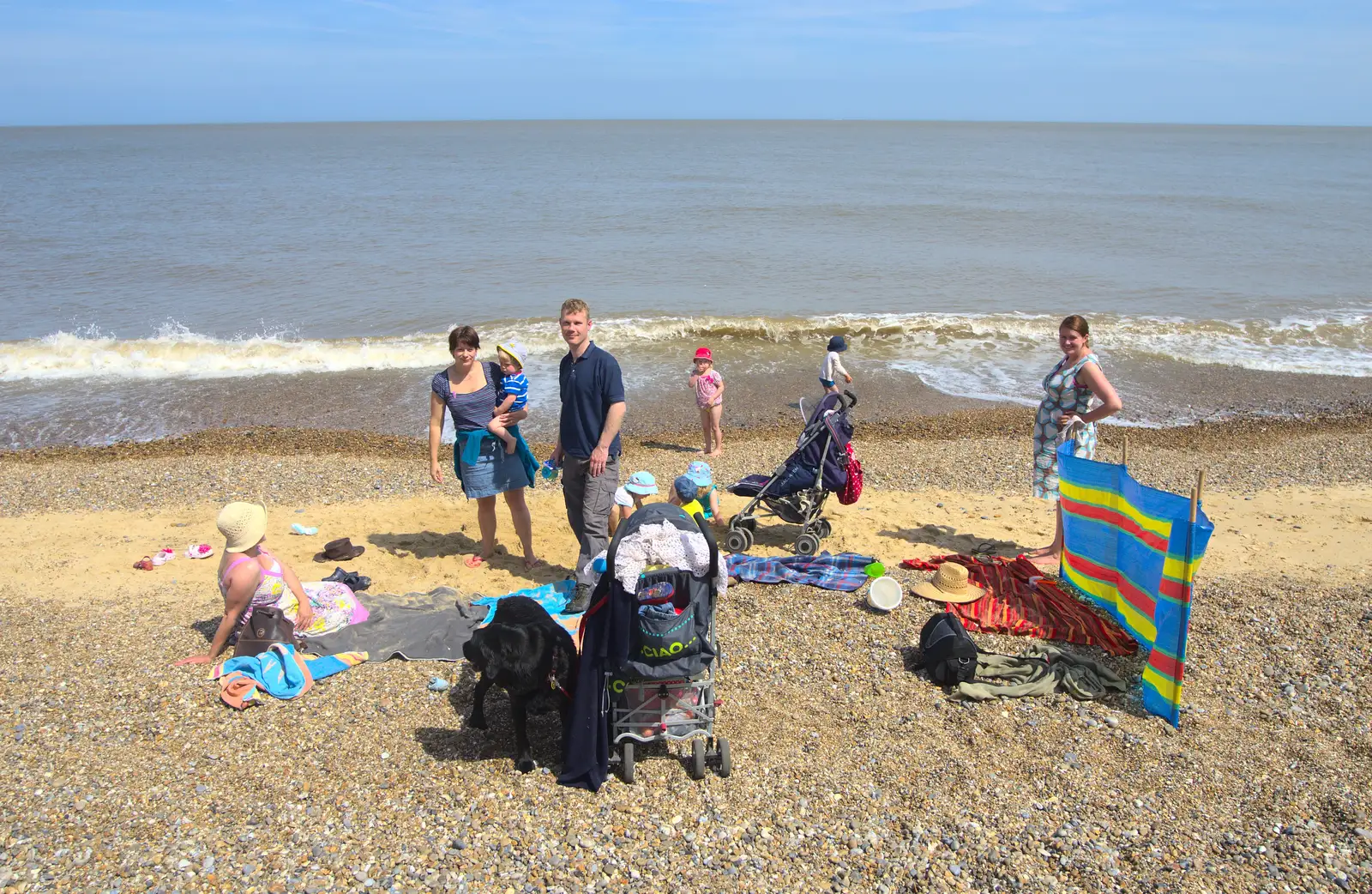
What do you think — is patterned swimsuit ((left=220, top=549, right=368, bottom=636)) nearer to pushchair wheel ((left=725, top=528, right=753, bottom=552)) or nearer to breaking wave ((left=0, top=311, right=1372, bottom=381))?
pushchair wheel ((left=725, top=528, right=753, bottom=552))

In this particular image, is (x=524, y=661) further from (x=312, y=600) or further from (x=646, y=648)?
(x=312, y=600)

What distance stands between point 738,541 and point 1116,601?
2833 mm

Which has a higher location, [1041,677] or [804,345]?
[804,345]

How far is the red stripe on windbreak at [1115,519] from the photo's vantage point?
205 inches

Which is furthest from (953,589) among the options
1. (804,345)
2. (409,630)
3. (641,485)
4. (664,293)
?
(664,293)

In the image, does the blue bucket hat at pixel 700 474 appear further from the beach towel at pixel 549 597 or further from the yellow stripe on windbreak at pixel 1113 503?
the yellow stripe on windbreak at pixel 1113 503

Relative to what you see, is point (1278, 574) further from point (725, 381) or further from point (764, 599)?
point (725, 381)

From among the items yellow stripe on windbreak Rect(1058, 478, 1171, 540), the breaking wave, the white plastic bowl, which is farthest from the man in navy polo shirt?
the breaking wave

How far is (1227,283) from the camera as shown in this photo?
79.5 feet

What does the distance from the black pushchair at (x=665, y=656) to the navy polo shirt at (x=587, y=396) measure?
1.49 metres

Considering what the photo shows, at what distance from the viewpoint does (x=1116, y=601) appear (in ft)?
18.9

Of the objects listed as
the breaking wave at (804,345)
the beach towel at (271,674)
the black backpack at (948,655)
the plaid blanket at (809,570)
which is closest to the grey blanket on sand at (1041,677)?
the black backpack at (948,655)

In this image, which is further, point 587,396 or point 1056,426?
point 1056,426

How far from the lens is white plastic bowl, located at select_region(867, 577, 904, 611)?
6.21m
